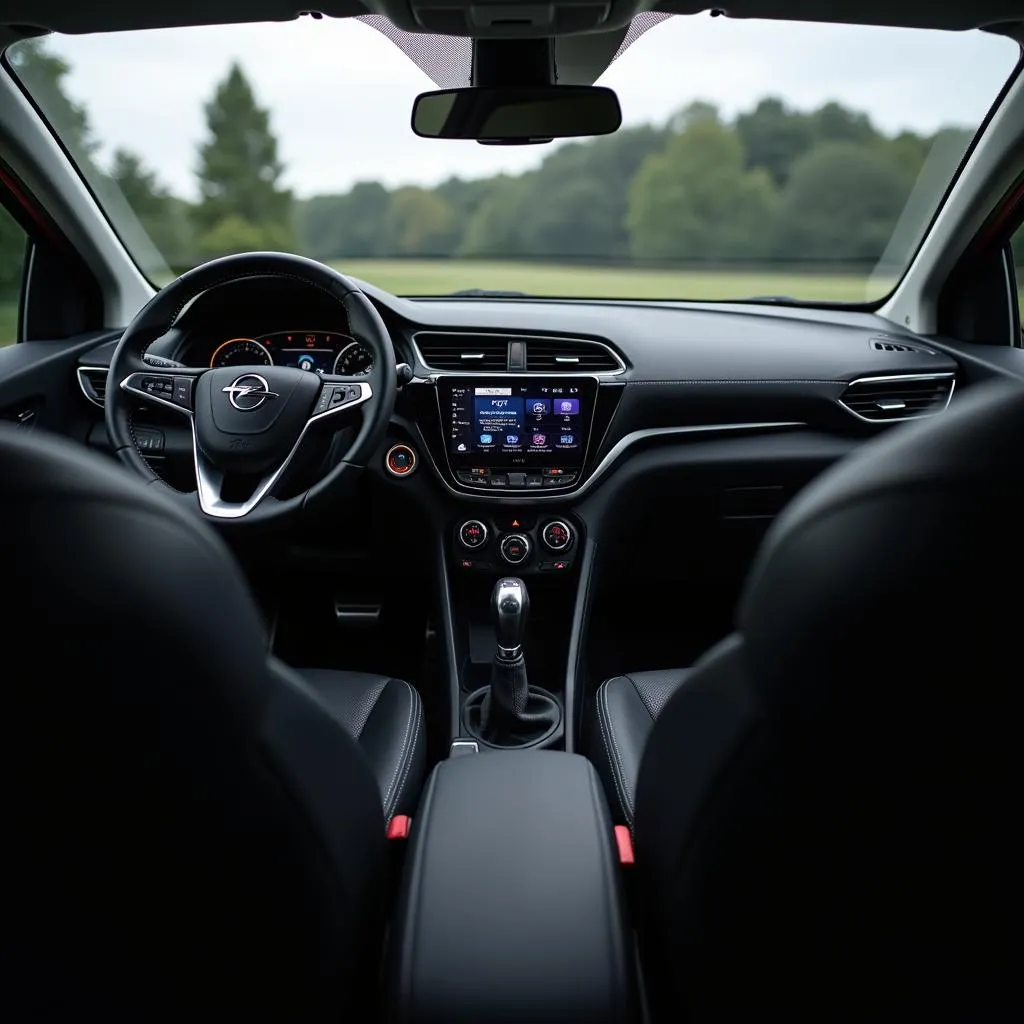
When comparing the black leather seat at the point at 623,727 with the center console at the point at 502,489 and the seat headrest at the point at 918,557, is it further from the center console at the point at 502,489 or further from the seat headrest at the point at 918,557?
the seat headrest at the point at 918,557

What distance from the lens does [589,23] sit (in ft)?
6.82

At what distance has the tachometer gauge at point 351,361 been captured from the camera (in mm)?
3012

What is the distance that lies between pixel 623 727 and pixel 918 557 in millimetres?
1597

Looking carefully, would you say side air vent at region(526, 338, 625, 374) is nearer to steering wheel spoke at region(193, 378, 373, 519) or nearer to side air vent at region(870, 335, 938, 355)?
steering wheel spoke at region(193, 378, 373, 519)

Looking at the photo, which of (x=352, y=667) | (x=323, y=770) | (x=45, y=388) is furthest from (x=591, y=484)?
(x=323, y=770)

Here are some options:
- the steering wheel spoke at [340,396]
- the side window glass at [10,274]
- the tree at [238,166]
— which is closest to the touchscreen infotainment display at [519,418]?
the steering wheel spoke at [340,396]

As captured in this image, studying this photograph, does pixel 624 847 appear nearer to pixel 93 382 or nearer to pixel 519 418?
pixel 519 418

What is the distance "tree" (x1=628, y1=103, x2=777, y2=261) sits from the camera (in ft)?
35.7

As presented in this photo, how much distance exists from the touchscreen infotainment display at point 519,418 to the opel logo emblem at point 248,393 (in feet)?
2.23

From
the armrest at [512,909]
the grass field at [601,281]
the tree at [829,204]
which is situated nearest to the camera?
the armrest at [512,909]

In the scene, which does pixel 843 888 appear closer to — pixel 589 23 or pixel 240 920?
pixel 240 920

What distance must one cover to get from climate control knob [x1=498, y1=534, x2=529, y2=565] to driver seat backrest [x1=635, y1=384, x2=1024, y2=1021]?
2140mm

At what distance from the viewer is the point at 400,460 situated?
3105mm

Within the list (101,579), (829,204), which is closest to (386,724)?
(101,579)
